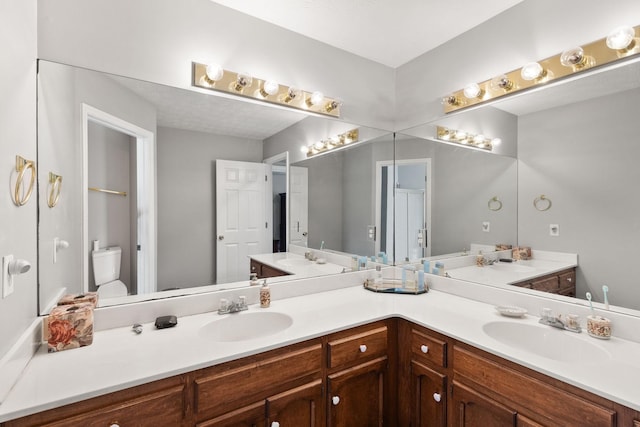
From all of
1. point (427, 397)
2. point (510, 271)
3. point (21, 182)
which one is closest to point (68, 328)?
point (21, 182)

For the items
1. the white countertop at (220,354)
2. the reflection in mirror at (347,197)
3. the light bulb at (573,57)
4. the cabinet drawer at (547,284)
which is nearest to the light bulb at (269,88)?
the reflection in mirror at (347,197)

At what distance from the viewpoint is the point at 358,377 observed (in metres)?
1.58

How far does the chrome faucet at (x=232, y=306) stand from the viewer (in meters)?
1.64

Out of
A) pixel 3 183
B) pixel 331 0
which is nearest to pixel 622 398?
pixel 3 183

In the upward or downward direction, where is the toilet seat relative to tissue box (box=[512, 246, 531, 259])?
downward

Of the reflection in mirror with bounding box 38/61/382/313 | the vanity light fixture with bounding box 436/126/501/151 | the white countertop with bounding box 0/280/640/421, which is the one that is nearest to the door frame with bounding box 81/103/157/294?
the reflection in mirror with bounding box 38/61/382/313

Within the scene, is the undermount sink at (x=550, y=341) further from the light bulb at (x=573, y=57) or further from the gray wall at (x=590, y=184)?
the light bulb at (x=573, y=57)

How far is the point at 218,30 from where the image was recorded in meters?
1.76

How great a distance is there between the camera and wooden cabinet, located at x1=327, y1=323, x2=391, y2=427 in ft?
4.87

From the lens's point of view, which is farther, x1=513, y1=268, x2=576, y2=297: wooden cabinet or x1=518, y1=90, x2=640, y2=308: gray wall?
x1=513, y1=268, x2=576, y2=297: wooden cabinet

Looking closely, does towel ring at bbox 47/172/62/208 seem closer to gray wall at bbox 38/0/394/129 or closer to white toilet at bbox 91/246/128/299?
white toilet at bbox 91/246/128/299

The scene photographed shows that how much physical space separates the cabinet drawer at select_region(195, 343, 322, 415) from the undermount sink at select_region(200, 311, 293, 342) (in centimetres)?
23

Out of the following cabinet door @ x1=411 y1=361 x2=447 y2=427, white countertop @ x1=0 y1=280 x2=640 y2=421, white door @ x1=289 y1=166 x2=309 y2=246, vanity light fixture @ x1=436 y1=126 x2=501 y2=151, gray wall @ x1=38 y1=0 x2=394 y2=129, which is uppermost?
gray wall @ x1=38 y1=0 x2=394 y2=129

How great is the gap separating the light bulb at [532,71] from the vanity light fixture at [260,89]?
1106mm
